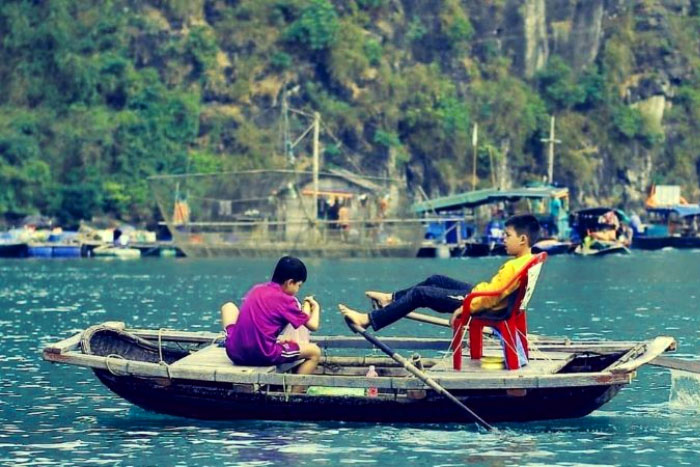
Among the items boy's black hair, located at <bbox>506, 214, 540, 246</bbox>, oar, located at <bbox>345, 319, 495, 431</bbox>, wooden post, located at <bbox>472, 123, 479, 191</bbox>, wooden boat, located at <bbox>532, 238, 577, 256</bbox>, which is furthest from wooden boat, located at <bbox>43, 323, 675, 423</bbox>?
wooden post, located at <bbox>472, 123, 479, 191</bbox>

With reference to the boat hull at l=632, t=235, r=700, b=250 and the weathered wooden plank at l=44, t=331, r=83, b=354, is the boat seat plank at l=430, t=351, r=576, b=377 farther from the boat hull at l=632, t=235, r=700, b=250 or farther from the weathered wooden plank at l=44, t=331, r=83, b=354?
the boat hull at l=632, t=235, r=700, b=250

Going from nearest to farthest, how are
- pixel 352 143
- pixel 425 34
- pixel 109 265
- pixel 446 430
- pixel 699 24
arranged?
pixel 446 430 → pixel 109 265 → pixel 352 143 → pixel 425 34 → pixel 699 24

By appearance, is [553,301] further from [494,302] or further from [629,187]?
[629,187]

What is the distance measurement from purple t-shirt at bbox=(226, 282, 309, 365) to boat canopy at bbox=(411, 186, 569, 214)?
56989 mm

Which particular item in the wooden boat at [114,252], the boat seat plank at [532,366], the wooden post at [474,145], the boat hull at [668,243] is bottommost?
the boat seat plank at [532,366]

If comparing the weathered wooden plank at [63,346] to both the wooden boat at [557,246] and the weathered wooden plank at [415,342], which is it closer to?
the weathered wooden plank at [415,342]

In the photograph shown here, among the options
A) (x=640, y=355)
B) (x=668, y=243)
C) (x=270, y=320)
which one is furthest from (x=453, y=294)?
(x=668, y=243)

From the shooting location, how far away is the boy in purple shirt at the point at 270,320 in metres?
17.6

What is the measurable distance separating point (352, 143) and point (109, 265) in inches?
1039

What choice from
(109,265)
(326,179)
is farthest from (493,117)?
(109,265)

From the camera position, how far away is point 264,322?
57.8 ft

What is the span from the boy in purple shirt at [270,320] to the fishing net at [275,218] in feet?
161

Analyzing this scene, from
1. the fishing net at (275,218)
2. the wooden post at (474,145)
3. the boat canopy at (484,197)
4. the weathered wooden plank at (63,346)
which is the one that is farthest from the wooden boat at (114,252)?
the weathered wooden plank at (63,346)

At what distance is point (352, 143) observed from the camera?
8381 centimetres
